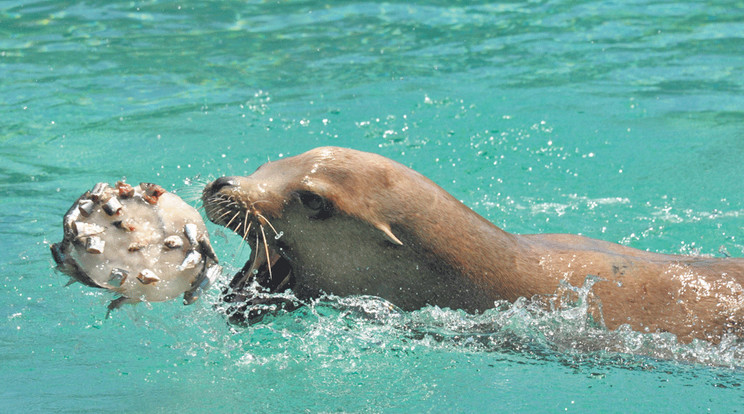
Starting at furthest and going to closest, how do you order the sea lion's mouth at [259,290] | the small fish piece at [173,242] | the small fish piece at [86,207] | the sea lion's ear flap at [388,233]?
the sea lion's mouth at [259,290]
the sea lion's ear flap at [388,233]
the small fish piece at [173,242]
the small fish piece at [86,207]

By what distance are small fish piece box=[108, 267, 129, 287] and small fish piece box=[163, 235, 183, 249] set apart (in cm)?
23

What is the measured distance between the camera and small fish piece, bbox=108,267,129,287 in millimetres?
3924

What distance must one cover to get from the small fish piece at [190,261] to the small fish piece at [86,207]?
1.48 ft

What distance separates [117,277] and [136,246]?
17 cm

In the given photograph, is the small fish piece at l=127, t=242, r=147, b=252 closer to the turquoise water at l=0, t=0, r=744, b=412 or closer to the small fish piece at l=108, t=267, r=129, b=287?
the small fish piece at l=108, t=267, r=129, b=287

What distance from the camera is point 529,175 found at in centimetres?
803

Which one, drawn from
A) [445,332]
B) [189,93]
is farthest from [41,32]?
[445,332]

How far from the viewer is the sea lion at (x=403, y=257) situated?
4.45 m

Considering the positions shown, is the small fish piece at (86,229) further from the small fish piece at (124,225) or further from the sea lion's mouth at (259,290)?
the sea lion's mouth at (259,290)

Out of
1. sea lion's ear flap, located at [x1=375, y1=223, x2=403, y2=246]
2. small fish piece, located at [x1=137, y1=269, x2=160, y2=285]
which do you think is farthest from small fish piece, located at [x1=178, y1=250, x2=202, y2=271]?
sea lion's ear flap, located at [x1=375, y1=223, x2=403, y2=246]

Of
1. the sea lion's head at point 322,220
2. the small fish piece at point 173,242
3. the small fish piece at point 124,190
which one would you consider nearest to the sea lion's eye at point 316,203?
the sea lion's head at point 322,220

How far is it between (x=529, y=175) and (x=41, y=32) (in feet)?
20.5

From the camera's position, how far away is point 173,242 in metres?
4.05

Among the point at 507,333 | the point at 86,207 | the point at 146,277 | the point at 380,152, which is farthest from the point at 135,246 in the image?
the point at 380,152
